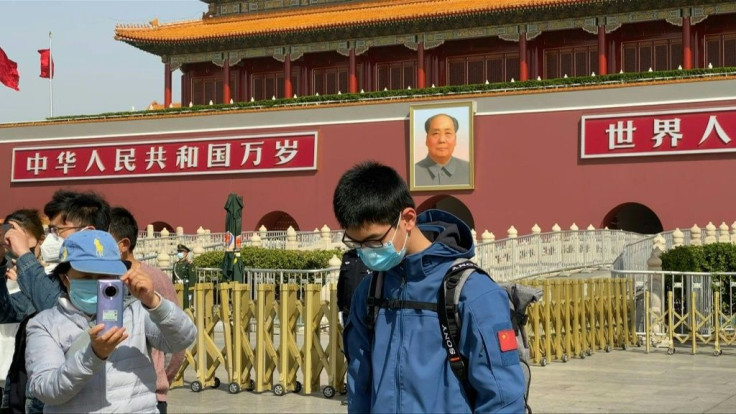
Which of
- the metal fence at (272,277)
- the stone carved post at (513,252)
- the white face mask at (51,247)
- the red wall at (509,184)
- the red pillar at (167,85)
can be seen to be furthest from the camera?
the red pillar at (167,85)

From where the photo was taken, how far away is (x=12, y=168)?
103 ft

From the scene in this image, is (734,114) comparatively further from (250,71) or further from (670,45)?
(250,71)

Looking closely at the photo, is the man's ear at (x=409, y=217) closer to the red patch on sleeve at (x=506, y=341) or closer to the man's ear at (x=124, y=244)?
the red patch on sleeve at (x=506, y=341)

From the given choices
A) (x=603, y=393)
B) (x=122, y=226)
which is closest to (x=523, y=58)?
(x=603, y=393)

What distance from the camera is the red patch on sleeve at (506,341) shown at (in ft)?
11.0

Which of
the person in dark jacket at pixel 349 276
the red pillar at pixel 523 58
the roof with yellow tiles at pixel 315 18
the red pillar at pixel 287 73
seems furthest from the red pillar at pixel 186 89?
the person in dark jacket at pixel 349 276

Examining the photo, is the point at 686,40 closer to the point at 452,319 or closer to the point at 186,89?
the point at 186,89

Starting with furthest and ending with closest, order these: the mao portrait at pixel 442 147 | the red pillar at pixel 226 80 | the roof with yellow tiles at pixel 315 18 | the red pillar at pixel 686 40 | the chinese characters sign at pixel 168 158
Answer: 1. the red pillar at pixel 226 80
2. the roof with yellow tiles at pixel 315 18
3. the chinese characters sign at pixel 168 158
4. the red pillar at pixel 686 40
5. the mao portrait at pixel 442 147

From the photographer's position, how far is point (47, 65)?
33.1m

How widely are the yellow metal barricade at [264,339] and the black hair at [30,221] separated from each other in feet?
13.7

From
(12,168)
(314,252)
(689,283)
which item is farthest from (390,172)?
(12,168)

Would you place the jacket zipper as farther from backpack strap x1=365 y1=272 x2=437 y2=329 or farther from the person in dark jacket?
the person in dark jacket

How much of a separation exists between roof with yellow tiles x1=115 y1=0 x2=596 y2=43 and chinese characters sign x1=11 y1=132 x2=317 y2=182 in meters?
4.14

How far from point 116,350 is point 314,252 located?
14837 millimetres
